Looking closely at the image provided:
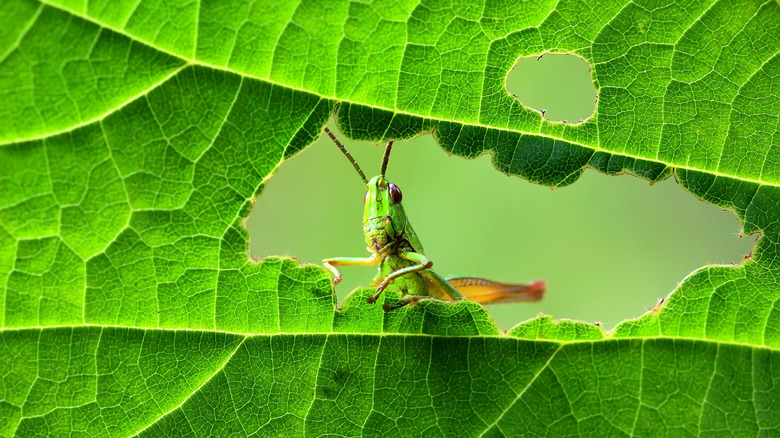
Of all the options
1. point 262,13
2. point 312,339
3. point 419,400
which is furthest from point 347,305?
point 262,13

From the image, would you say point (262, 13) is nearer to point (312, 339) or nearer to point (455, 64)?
point (455, 64)

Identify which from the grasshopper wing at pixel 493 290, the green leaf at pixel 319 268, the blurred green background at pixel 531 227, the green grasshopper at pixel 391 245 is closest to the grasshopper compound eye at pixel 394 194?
the green grasshopper at pixel 391 245

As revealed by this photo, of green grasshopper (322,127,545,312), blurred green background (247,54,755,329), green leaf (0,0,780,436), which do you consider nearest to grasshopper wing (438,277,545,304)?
green grasshopper (322,127,545,312)

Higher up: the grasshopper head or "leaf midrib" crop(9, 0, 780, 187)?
"leaf midrib" crop(9, 0, 780, 187)

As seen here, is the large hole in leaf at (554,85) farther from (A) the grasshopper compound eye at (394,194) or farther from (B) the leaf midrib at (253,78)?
(B) the leaf midrib at (253,78)

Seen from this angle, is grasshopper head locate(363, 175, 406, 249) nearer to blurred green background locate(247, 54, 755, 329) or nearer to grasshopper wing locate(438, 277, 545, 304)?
grasshopper wing locate(438, 277, 545, 304)

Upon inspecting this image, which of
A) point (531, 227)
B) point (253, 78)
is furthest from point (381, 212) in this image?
point (531, 227)
